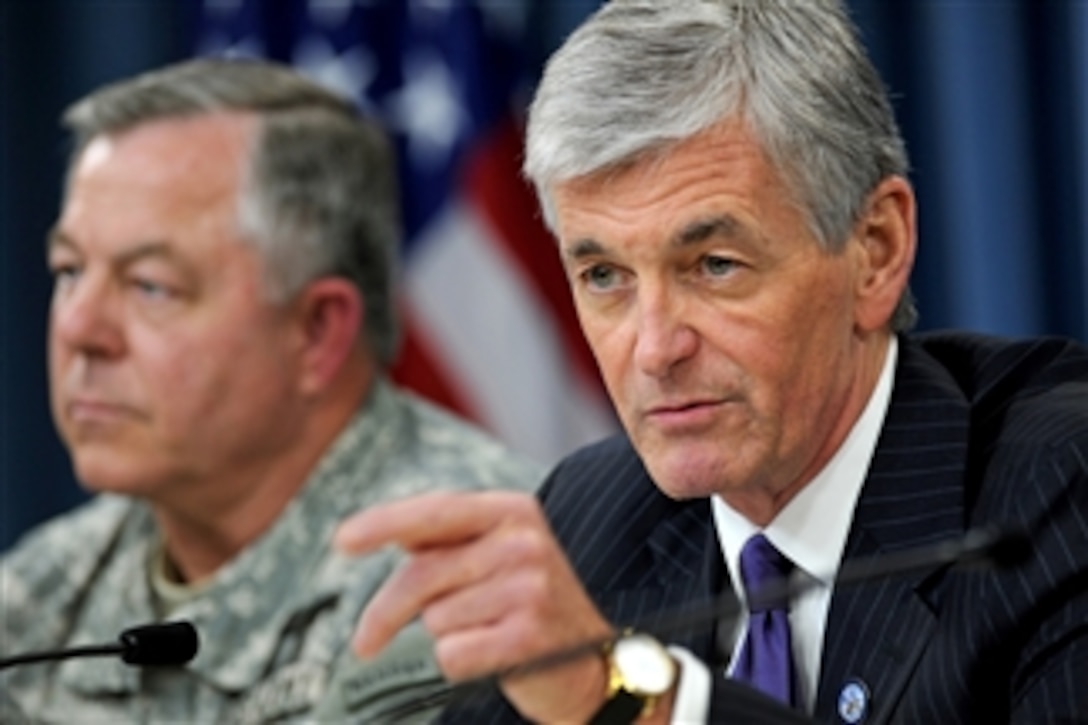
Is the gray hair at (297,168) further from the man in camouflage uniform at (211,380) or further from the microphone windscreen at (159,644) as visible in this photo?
the microphone windscreen at (159,644)

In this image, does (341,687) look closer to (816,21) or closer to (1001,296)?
(816,21)

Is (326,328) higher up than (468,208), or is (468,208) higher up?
(326,328)

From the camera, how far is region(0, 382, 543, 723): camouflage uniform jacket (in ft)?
11.3

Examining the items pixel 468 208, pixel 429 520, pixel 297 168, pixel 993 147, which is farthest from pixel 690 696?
pixel 468 208

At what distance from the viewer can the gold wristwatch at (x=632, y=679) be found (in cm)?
209

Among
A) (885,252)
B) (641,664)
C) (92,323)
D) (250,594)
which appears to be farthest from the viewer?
(92,323)

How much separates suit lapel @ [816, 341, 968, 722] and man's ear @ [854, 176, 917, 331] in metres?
0.10

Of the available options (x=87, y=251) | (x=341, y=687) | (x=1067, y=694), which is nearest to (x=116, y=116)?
(x=87, y=251)

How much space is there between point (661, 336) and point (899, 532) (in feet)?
1.12

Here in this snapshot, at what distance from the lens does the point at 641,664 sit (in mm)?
2090

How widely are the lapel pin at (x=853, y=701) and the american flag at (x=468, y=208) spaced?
2.23 meters

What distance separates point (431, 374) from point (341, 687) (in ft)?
5.02

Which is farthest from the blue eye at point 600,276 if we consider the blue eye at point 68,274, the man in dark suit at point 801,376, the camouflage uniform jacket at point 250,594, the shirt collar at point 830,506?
the blue eye at point 68,274

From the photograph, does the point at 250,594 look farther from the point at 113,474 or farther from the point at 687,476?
the point at 687,476
